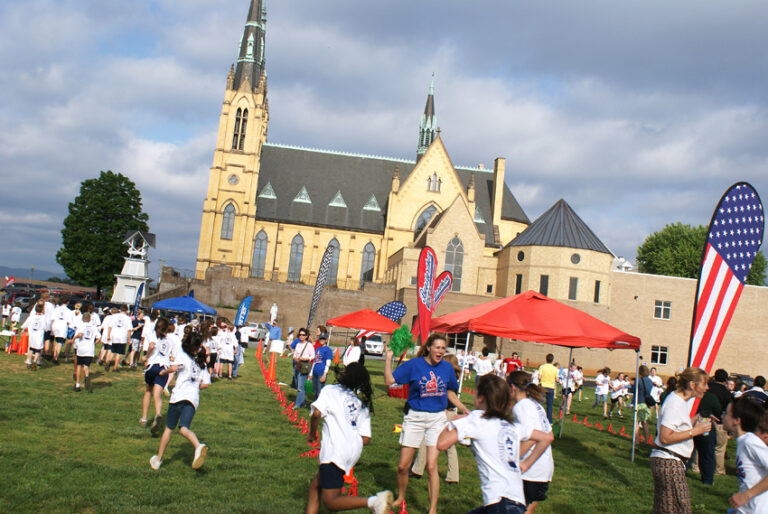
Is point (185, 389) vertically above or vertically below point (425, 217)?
below

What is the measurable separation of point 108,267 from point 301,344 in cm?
5084

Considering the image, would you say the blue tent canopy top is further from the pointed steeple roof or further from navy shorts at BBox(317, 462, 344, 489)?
the pointed steeple roof

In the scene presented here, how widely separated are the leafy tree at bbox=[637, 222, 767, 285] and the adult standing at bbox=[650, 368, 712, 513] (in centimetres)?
6364

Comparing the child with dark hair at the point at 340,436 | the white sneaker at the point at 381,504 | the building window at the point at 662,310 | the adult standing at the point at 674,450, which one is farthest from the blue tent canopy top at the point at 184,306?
the building window at the point at 662,310

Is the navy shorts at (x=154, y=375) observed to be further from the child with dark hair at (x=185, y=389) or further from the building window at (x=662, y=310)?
the building window at (x=662, y=310)

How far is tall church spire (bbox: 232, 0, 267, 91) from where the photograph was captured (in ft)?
206

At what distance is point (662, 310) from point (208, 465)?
47983 millimetres

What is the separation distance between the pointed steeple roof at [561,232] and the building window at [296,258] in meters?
22.0

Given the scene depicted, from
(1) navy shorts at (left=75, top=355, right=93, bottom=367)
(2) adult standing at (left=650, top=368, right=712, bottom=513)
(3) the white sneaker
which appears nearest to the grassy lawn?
(1) navy shorts at (left=75, top=355, right=93, bottom=367)

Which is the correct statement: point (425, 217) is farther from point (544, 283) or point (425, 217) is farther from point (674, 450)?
point (674, 450)

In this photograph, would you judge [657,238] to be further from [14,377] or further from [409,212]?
[14,377]

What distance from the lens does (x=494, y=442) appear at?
5.05 meters

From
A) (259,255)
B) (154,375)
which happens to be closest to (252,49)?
(259,255)

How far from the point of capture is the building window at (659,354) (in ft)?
164
